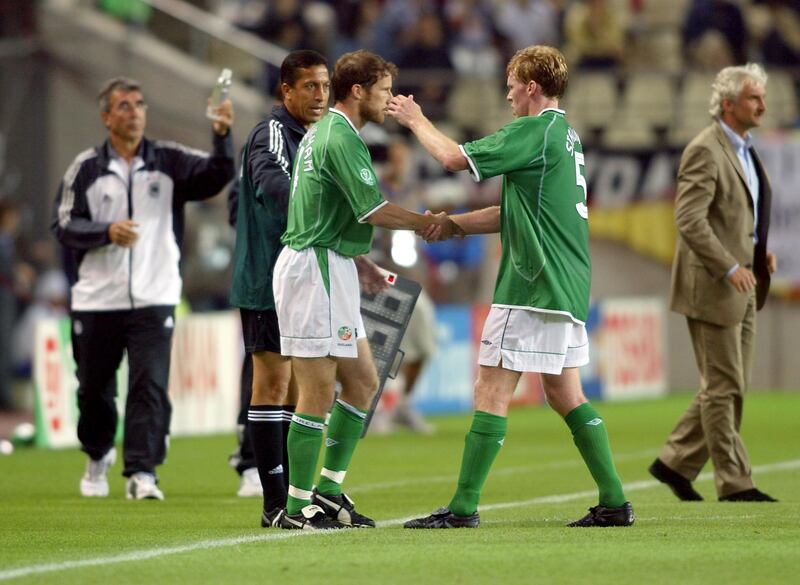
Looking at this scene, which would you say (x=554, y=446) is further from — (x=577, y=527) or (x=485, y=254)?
(x=485, y=254)

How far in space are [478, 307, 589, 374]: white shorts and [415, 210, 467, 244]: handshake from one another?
0.38 m

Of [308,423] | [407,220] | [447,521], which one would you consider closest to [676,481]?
[447,521]

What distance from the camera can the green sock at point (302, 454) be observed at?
720 centimetres

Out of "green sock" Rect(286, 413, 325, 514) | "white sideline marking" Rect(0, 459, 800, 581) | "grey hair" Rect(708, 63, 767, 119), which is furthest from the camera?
Answer: "grey hair" Rect(708, 63, 767, 119)

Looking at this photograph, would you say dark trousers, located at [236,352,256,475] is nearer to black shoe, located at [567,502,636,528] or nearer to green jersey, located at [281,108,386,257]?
green jersey, located at [281,108,386,257]

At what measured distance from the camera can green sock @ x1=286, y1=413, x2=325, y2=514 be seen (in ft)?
23.6

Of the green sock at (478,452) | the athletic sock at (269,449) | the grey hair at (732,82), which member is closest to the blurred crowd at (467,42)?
the grey hair at (732,82)

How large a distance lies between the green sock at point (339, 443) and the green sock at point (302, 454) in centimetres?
12

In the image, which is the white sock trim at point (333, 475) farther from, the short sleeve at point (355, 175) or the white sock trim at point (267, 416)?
the short sleeve at point (355, 175)

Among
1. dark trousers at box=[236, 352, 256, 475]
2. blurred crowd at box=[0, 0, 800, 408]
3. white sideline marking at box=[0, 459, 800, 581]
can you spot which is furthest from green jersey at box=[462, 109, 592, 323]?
blurred crowd at box=[0, 0, 800, 408]

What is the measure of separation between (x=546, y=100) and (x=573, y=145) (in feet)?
0.74

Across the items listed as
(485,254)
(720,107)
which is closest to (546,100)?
(720,107)

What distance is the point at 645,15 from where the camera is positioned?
74.0 feet

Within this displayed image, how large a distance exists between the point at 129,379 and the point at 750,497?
3.45 metres
